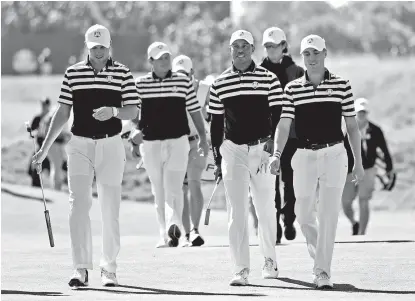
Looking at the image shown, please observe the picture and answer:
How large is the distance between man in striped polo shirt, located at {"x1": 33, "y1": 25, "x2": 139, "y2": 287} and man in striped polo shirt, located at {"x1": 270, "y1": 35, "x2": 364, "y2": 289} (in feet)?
4.62

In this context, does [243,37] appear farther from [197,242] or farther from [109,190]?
[197,242]

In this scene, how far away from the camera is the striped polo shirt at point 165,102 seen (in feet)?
52.8

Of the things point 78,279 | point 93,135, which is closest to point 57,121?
point 93,135

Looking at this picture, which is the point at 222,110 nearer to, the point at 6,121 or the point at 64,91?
the point at 64,91

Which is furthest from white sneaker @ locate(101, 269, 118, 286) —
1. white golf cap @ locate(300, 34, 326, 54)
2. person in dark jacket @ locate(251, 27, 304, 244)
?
person in dark jacket @ locate(251, 27, 304, 244)

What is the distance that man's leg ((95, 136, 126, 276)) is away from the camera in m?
12.3

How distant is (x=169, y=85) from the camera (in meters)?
16.1

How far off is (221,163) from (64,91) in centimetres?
153

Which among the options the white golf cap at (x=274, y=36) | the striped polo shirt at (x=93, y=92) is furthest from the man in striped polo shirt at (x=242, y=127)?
the white golf cap at (x=274, y=36)

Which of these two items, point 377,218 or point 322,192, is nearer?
point 322,192

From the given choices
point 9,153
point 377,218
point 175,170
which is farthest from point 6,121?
point 175,170

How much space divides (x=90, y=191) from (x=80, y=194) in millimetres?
124

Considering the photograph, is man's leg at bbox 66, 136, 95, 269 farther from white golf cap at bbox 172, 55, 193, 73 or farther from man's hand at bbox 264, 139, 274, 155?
white golf cap at bbox 172, 55, 193, 73

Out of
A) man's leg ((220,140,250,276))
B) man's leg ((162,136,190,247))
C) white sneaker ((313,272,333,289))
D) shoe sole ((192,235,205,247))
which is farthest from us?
shoe sole ((192,235,205,247))
